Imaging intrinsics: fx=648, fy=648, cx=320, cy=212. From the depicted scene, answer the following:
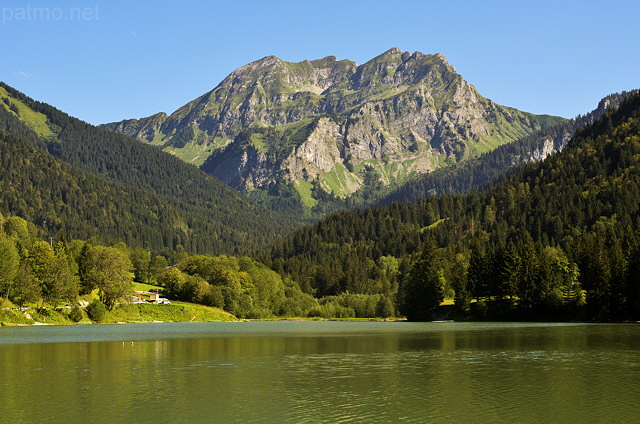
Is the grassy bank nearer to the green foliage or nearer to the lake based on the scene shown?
the lake

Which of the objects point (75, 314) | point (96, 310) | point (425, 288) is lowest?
point (75, 314)

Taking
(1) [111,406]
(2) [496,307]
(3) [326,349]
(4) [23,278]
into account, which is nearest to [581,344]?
(3) [326,349]

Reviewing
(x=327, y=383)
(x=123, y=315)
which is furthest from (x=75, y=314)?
(x=327, y=383)

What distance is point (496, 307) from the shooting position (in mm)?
166625

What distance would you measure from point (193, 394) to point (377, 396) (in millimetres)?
12840

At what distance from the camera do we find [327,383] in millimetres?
50125

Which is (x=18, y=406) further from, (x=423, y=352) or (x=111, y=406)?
(x=423, y=352)

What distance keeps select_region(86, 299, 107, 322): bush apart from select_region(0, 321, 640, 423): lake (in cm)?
7744

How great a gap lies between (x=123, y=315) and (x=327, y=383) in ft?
454

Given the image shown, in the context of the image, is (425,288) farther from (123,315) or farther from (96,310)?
(96,310)

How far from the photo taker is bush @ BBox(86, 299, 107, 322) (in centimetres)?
16000

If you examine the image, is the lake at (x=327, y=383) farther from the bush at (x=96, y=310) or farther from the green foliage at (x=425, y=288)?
the green foliage at (x=425, y=288)

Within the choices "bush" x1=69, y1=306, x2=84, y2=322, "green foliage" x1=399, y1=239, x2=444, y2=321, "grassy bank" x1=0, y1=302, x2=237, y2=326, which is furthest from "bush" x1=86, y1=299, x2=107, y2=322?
"green foliage" x1=399, y1=239, x2=444, y2=321

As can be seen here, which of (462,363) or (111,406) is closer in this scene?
(111,406)
